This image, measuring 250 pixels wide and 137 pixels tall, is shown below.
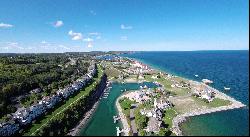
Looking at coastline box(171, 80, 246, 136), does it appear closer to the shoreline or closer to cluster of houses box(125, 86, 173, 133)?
cluster of houses box(125, 86, 173, 133)

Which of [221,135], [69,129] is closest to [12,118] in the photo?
[69,129]

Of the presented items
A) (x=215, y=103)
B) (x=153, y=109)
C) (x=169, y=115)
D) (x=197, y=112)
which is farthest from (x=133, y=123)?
(x=215, y=103)

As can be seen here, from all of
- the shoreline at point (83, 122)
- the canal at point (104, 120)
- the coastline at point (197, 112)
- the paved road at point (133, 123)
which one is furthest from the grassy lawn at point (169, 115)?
the shoreline at point (83, 122)

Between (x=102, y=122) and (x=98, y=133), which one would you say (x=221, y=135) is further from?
(x=102, y=122)

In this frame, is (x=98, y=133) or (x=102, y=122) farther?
(x=102, y=122)

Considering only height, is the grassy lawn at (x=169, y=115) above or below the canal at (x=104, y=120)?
above

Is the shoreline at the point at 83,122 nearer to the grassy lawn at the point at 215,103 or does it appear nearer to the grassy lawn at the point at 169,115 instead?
the grassy lawn at the point at 169,115

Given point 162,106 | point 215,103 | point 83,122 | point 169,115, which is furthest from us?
point 215,103

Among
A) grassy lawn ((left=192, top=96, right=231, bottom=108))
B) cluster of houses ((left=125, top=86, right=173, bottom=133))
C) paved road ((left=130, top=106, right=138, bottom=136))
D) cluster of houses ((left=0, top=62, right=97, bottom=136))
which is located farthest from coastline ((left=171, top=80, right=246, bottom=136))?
cluster of houses ((left=0, top=62, right=97, bottom=136))

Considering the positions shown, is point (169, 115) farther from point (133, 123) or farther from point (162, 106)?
point (133, 123)

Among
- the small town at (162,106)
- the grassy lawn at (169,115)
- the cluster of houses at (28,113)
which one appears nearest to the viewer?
the small town at (162,106)

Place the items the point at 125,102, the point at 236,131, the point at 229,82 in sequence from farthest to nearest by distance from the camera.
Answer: the point at 229,82 < the point at 125,102 < the point at 236,131
